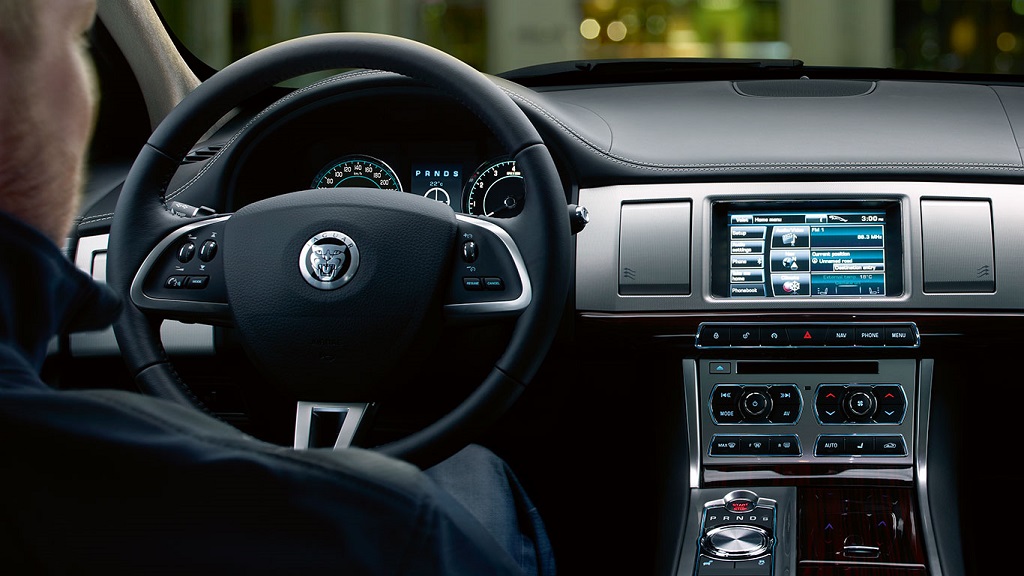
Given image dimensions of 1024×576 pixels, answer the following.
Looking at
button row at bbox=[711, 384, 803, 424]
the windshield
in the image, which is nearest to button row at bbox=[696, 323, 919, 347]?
button row at bbox=[711, 384, 803, 424]

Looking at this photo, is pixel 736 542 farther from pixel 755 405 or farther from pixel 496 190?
pixel 496 190

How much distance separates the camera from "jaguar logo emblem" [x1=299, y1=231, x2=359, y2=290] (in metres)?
1.60

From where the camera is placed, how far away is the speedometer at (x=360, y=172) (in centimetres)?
214

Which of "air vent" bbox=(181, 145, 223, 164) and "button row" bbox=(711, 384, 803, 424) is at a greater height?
"air vent" bbox=(181, 145, 223, 164)

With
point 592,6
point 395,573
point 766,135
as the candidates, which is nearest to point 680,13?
point 592,6

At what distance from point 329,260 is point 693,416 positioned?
2.69 ft

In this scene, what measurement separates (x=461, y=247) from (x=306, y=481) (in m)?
1.10

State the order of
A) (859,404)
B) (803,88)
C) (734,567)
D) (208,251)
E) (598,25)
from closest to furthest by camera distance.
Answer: (208,251) < (734,567) < (859,404) < (803,88) < (598,25)

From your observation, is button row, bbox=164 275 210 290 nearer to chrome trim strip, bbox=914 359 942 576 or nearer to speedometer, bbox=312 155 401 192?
speedometer, bbox=312 155 401 192

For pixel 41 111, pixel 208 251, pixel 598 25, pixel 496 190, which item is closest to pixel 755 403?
pixel 496 190

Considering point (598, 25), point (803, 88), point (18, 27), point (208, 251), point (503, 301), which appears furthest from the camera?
point (598, 25)

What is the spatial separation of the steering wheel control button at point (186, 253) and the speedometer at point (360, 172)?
0.47m

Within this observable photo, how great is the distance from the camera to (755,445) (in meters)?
2.06

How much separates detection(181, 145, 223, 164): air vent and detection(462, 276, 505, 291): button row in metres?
0.74
